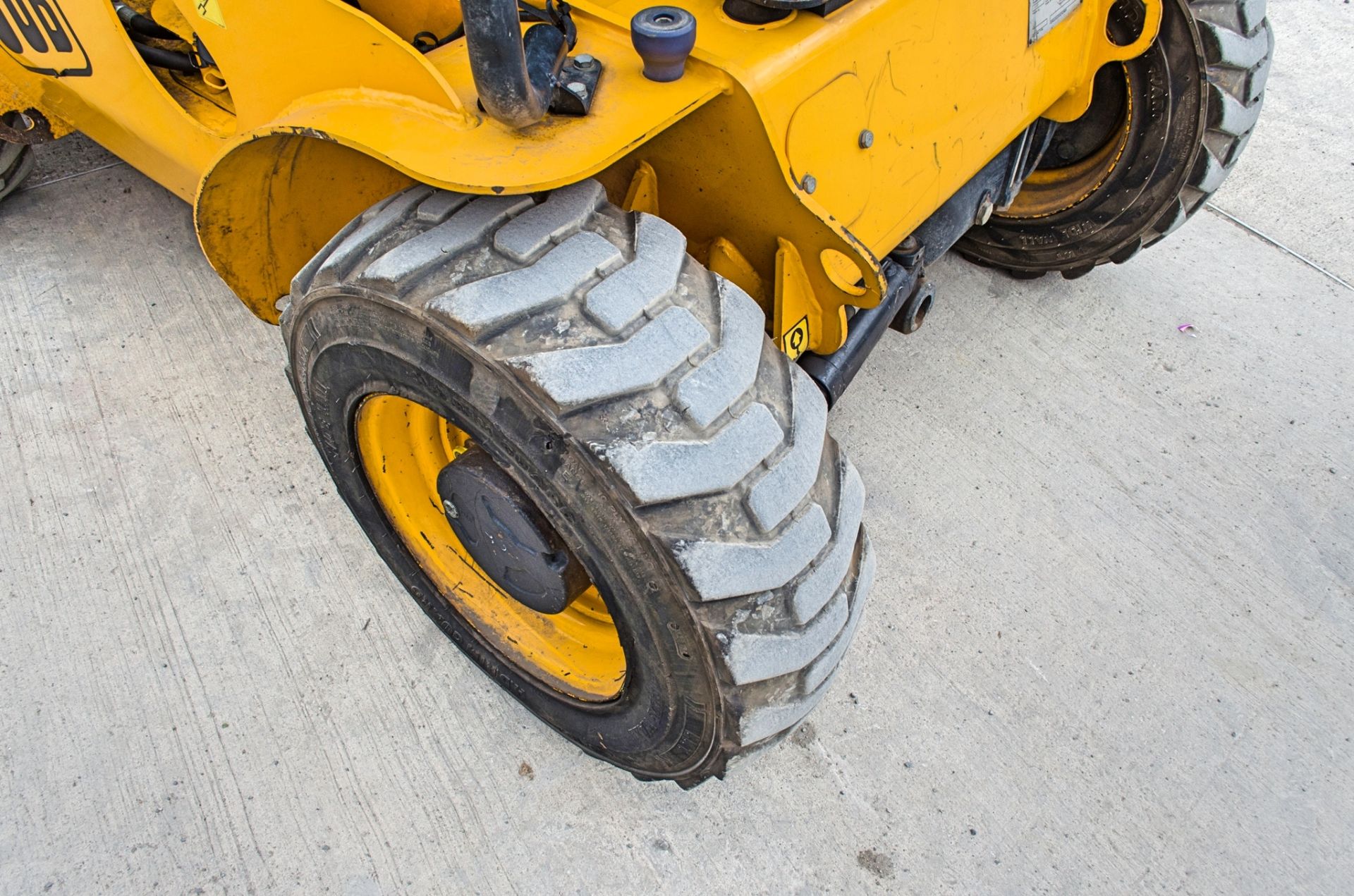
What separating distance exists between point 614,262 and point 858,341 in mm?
767

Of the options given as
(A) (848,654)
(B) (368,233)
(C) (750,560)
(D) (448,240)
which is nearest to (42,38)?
(B) (368,233)

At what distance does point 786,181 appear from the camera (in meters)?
1.40

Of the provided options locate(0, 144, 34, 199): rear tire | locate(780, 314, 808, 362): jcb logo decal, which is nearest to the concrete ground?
locate(0, 144, 34, 199): rear tire

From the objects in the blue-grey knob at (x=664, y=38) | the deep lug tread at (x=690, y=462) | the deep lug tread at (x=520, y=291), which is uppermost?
the blue-grey knob at (x=664, y=38)

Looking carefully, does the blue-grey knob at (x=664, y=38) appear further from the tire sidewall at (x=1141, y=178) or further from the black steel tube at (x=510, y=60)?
the tire sidewall at (x=1141, y=178)

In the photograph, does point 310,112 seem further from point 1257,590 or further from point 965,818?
point 1257,590

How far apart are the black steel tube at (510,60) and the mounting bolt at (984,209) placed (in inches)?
48.6

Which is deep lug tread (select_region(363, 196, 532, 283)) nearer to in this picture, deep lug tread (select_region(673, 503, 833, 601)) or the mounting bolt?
deep lug tread (select_region(673, 503, 833, 601))

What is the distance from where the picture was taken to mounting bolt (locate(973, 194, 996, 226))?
6.99 feet

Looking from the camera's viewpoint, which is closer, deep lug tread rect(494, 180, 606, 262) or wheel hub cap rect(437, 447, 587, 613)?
deep lug tread rect(494, 180, 606, 262)

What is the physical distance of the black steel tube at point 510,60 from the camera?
1.04m

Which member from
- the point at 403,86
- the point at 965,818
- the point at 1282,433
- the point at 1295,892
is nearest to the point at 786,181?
the point at 403,86

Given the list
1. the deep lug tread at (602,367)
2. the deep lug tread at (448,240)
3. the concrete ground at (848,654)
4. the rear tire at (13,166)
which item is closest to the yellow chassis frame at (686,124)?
the deep lug tread at (448,240)

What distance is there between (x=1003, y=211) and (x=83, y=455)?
2.75 m
